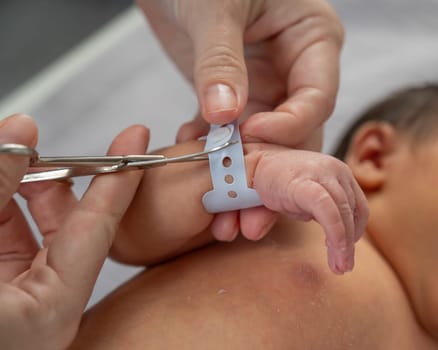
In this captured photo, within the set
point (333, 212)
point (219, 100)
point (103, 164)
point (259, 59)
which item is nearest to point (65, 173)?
point (103, 164)

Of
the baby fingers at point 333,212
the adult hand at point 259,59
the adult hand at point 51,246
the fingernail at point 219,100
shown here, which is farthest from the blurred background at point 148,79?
the baby fingers at point 333,212

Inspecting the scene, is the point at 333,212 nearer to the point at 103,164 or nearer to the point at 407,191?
the point at 103,164

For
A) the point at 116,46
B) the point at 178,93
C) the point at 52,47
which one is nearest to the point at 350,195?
the point at 178,93

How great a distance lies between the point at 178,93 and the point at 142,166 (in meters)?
0.80

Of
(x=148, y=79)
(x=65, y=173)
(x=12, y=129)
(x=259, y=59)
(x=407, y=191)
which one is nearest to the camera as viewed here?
(x=12, y=129)

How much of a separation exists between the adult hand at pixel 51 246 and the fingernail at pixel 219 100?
10cm

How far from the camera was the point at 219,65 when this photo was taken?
2.51 ft

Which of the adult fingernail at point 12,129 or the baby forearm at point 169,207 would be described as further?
the baby forearm at point 169,207

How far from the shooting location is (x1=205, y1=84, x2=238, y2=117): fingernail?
2.41ft

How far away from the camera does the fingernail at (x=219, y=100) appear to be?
2.41 ft

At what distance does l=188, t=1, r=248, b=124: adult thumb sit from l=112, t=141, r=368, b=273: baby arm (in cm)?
6

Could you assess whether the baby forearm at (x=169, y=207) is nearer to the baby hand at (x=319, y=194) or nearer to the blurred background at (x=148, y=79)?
the baby hand at (x=319, y=194)

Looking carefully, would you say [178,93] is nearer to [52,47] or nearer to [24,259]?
[52,47]

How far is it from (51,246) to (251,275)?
267 millimetres
